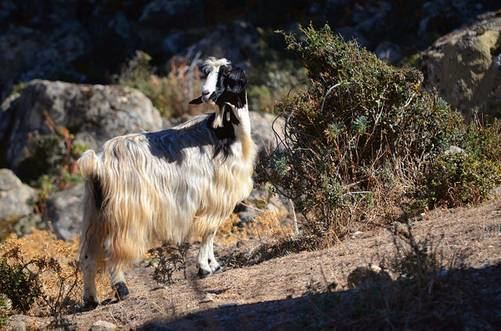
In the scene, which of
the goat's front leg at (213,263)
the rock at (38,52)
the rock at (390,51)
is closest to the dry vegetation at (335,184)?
the goat's front leg at (213,263)

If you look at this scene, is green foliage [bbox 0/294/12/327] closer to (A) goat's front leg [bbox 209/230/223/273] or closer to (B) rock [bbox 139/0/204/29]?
(A) goat's front leg [bbox 209/230/223/273]

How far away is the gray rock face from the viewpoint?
571 inches

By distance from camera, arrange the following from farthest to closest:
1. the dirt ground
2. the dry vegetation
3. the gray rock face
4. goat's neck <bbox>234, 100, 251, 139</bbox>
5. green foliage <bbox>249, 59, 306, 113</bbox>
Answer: green foliage <bbox>249, 59, 306, 113</bbox> → the gray rock face → goat's neck <bbox>234, 100, 251, 139</bbox> → the dry vegetation → the dirt ground

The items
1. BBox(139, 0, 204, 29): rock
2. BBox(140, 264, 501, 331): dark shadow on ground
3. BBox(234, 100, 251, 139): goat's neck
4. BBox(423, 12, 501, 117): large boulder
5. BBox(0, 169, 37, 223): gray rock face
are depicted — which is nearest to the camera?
BBox(140, 264, 501, 331): dark shadow on ground

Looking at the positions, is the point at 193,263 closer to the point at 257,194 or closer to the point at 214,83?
the point at 214,83

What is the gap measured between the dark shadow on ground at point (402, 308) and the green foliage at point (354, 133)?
8.74 ft

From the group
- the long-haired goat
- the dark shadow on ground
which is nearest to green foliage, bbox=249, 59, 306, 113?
the long-haired goat

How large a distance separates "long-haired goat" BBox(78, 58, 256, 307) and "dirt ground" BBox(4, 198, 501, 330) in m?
0.39

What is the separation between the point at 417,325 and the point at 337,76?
4.09m

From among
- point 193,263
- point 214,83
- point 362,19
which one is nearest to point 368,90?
point 214,83

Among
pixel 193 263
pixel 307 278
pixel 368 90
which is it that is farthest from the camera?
pixel 193 263

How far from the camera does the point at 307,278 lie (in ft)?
21.3

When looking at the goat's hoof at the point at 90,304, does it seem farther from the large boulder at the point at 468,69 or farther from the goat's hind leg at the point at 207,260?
the large boulder at the point at 468,69

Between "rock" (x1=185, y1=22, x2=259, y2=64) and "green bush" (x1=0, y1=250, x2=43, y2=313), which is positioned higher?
"rock" (x1=185, y1=22, x2=259, y2=64)
